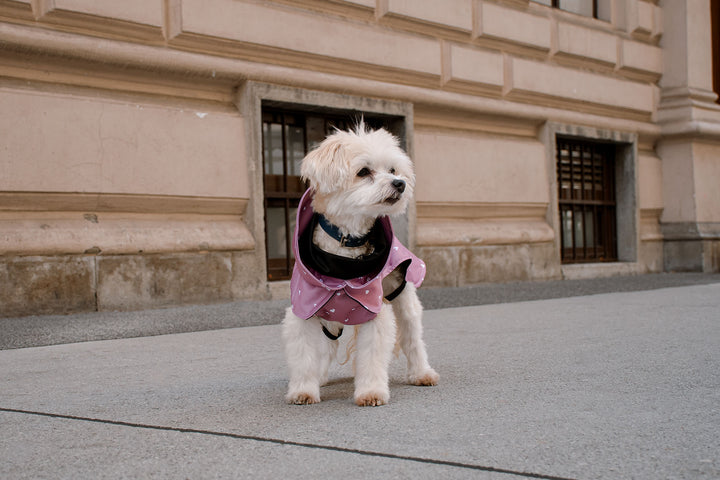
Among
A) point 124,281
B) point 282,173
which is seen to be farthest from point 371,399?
point 282,173

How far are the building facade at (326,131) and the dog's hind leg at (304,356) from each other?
356 cm

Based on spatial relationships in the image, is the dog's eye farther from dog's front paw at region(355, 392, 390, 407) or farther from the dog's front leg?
dog's front paw at region(355, 392, 390, 407)

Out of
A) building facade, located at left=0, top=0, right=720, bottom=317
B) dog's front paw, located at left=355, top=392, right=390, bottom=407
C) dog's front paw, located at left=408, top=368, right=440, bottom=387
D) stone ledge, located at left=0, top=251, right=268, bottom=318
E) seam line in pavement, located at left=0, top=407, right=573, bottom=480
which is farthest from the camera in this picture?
building facade, located at left=0, top=0, right=720, bottom=317

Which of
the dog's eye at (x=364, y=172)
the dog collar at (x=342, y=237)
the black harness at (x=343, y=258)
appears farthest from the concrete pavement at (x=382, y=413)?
the dog's eye at (x=364, y=172)

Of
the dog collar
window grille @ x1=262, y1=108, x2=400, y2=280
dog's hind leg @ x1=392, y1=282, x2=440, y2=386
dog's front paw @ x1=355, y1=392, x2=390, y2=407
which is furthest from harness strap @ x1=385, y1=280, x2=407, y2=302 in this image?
window grille @ x1=262, y1=108, x2=400, y2=280

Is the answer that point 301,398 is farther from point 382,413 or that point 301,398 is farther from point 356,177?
point 356,177

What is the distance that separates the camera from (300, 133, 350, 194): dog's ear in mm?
2859

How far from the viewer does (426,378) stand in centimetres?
319

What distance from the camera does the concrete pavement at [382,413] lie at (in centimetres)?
197

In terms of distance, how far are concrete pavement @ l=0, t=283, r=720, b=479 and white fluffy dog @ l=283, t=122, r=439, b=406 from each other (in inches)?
6.8

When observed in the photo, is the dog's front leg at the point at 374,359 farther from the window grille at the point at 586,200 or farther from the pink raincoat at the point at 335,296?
the window grille at the point at 586,200

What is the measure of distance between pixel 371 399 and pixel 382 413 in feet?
0.52

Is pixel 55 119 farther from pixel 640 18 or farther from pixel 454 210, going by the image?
pixel 640 18

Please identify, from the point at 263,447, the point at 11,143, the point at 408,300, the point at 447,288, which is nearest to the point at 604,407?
the point at 408,300
